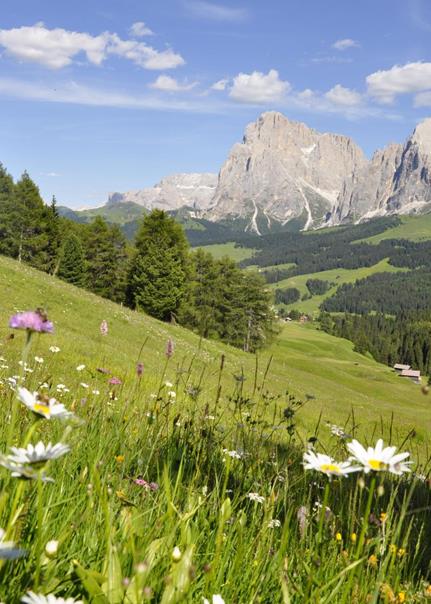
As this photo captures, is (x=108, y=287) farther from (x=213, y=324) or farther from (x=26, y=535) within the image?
(x=26, y=535)

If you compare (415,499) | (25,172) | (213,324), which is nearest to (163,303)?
(213,324)

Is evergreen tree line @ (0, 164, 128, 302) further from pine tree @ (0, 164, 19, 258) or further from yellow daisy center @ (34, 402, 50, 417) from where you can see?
yellow daisy center @ (34, 402, 50, 417)

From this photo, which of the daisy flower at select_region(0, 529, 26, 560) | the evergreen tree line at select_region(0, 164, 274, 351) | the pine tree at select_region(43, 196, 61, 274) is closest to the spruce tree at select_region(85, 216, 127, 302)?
the evergreen tree line at select_region(0, 164, 274, 351)

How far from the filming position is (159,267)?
195 feet

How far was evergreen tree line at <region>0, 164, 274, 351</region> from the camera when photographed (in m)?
60.0

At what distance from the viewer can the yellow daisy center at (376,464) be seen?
1643mm

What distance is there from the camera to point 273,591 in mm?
2549

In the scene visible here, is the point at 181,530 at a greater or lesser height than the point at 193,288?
greater

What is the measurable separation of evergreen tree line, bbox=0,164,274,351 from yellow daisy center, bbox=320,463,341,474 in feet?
156

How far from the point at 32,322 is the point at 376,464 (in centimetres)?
118

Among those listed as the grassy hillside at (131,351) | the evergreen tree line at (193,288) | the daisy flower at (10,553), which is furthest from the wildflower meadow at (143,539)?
the evergreen tree line at (193,288)

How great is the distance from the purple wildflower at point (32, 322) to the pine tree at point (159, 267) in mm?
57215

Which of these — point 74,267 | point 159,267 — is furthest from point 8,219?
point 159,267

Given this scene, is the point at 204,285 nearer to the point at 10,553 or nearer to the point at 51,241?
the point at 51,241
